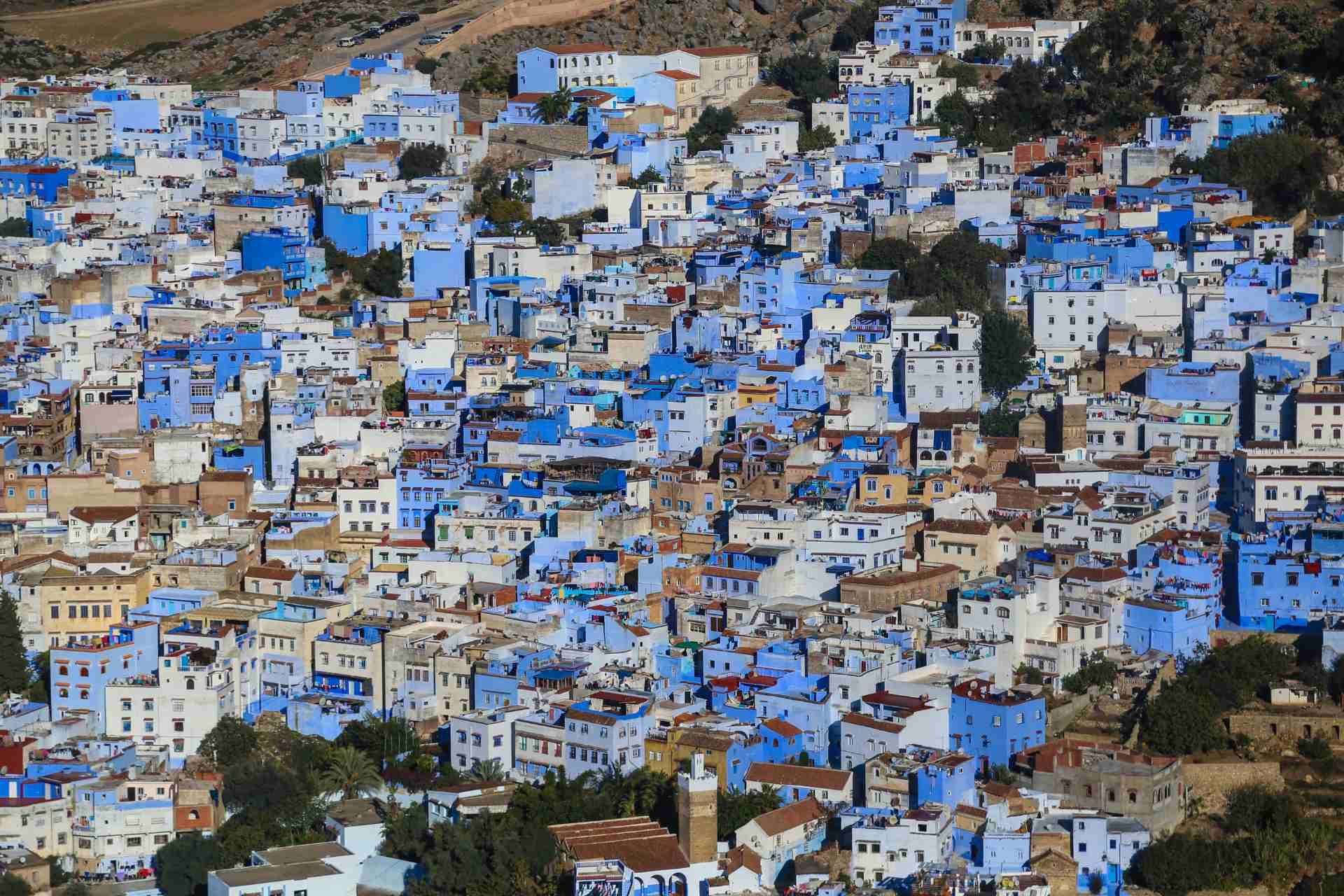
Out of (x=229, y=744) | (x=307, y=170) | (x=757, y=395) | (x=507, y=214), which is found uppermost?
(x=307, y=170)

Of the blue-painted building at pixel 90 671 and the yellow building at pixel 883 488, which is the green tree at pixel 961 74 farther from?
the blue-painted building at pixel 90 671

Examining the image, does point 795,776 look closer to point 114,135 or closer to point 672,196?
point 672,196

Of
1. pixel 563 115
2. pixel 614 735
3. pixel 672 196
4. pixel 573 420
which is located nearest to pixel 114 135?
pixel 563 115

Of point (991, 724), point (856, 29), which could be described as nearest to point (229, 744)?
point (991, 724)

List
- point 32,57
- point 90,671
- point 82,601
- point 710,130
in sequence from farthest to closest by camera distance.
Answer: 1. point 32,57
2. point 710,130
3. point 82,601
4. point 90,671

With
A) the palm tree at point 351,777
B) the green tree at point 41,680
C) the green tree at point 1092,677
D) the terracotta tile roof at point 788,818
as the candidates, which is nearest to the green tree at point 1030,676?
the green tree at point 1092,677

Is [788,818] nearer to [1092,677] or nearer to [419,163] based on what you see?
[1092,677]
